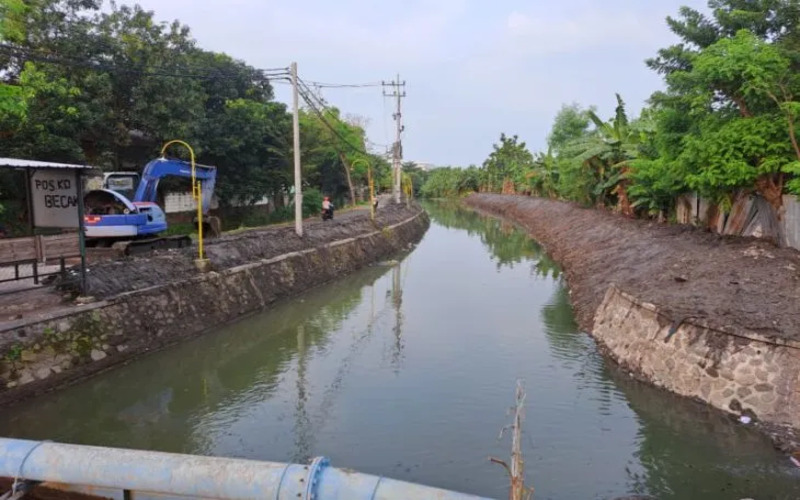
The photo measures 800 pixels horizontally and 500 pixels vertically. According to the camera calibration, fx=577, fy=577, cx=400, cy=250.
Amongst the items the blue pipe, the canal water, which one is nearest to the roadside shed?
the canal water

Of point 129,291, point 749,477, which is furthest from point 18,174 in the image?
point 749,477

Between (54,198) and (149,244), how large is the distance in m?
5.61

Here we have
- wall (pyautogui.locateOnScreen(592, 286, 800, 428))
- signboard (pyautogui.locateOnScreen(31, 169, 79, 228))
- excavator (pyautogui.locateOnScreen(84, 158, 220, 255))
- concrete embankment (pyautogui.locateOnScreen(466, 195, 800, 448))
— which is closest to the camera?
wall (pyautogui.locateOnScreen(592, 286, 800, 428))

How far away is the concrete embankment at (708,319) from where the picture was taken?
7789 mm

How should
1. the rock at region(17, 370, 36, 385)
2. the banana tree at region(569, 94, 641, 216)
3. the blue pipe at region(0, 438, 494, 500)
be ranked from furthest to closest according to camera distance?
the banana tree at region(569, 94, 641, 216) → the rock at region(17, 370, 36, 385) → the blue pipe at region(0, 438, 494, 500)

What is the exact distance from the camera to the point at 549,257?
26.5 m

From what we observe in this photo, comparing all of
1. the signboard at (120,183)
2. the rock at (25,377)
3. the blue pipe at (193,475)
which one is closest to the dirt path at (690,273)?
the blue pipe at (193,475)

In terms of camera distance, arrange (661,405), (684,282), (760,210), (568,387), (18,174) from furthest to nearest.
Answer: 1. (18,174)
2. (760,210)
3. (684,282)
4. (568,387)
5. (661,405)

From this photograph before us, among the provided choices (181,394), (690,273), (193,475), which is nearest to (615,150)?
(690,273)

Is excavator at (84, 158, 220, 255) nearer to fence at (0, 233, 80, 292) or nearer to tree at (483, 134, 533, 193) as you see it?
fence at (0, 233, 80, 292)

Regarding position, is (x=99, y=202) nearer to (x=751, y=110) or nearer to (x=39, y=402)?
(x=39, y=402)

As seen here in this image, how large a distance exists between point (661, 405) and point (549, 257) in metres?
18.1

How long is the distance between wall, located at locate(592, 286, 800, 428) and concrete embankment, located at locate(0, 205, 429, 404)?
923 cm

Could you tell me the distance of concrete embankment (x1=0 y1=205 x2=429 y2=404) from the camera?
9227 mm
